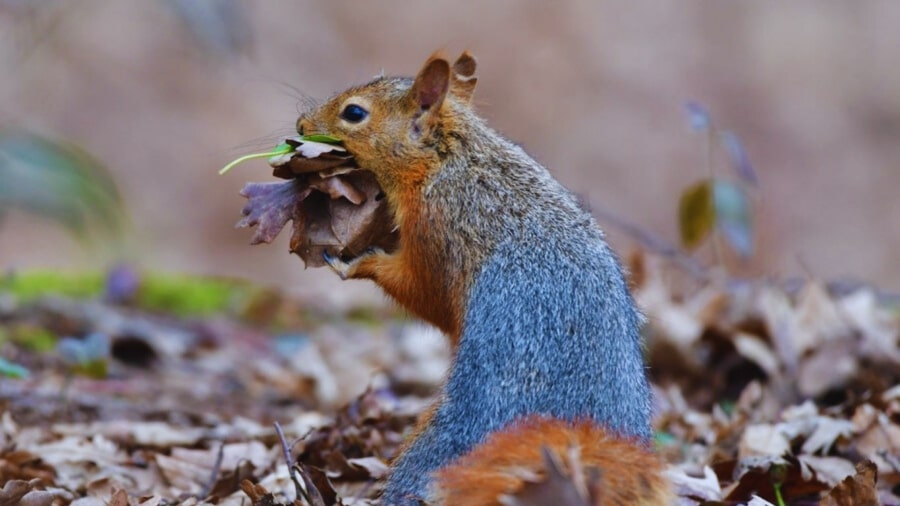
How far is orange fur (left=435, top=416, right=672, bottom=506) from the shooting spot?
2457 millimetres

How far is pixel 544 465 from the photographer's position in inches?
94.8

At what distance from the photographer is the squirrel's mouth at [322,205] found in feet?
11.5

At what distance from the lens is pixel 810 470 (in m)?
3.43

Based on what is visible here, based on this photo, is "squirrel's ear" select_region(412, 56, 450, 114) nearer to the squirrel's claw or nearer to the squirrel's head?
the squirrel's head

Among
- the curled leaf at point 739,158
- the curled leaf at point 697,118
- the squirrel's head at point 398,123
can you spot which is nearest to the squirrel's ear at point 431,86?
the squirrel's head at point 398,123

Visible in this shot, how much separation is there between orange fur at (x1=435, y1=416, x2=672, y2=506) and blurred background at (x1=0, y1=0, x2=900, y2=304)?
349 inches

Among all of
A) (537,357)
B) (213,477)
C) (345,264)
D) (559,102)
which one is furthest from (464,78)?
(559,102)

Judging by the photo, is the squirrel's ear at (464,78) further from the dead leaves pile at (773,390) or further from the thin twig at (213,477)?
the thin twig at (213,477)

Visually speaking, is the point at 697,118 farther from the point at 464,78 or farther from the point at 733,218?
the point at 464,78

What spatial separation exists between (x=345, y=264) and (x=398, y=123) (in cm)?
48

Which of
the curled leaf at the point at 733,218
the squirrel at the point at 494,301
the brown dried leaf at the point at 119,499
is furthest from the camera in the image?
the curled leaf at the point at 733,218

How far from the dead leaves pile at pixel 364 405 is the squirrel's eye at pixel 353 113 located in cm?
95

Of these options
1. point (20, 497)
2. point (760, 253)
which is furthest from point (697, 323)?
point (760, 253)

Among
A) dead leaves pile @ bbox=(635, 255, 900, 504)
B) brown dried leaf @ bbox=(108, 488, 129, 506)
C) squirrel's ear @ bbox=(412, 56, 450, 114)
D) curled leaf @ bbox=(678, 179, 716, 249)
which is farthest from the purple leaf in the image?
curled leaf @ bbox=(678, 179, 716, 249)
